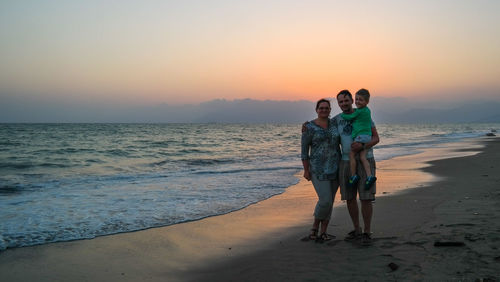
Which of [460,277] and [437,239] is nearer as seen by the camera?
[460,277]

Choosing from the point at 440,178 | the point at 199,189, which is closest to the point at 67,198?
the point at 199,189

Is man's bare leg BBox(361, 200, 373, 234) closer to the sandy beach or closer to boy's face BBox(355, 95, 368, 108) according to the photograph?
the sandy beach

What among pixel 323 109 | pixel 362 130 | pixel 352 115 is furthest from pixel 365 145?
pixel 323 109

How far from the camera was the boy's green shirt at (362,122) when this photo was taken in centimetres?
473

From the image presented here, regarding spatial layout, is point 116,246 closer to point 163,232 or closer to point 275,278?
point 163,232

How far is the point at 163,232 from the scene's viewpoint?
6.19 metres

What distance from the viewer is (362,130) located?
15.5 ft

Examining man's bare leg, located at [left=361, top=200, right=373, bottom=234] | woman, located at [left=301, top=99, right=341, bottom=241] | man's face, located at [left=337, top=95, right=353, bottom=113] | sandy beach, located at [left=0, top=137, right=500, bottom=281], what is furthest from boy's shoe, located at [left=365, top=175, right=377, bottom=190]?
man's face, located at [left=337, top=95, right=353, bottom=113]

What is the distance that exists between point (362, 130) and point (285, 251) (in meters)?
1.82

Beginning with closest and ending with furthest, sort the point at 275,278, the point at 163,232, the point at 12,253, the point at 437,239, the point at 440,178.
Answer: the point at 275,278
the point at 437,239
the point at 12,253
the point at 163,232
the point at 440,178

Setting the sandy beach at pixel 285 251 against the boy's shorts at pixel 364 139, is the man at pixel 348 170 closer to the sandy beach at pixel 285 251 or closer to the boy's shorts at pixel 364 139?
the boy's shorts at pixel 364 139

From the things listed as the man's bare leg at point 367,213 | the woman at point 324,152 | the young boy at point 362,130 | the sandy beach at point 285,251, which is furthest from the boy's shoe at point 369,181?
the sandy beach at point 285,251

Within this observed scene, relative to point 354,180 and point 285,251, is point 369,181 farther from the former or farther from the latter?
point 285,251

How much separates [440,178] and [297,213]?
6295 mm
